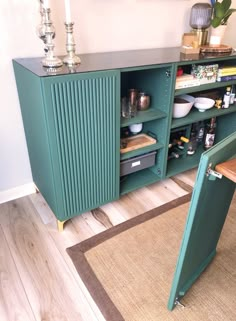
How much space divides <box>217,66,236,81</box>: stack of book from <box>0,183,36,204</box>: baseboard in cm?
148

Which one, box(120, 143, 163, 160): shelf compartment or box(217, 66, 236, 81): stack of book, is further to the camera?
box(217, 66, 236, 81): stack of book

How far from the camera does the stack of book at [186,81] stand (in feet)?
5.40

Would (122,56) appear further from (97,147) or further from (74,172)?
(74,172)

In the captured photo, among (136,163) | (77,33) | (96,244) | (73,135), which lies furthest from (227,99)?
(96,244)

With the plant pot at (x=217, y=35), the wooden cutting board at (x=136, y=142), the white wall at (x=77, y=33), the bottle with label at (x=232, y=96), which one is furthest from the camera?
the bottle with label at (x=232, y=96)

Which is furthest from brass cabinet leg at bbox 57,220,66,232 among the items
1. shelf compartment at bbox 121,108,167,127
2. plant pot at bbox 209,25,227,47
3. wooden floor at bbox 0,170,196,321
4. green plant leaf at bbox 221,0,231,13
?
green plant leaf at bbox 221,0,231,13

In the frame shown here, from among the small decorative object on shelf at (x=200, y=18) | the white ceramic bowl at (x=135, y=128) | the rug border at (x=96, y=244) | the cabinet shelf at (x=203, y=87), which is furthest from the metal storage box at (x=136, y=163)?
the small decorative object on shelf at (x=200, y=18)

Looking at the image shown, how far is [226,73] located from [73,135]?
47.2 inches

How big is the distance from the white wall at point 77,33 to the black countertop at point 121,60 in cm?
8

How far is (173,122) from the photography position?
1.74 metres

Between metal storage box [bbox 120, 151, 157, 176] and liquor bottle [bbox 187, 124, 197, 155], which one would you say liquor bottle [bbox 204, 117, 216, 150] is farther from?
metal storage box [bbox 120, 151, 157, 176]

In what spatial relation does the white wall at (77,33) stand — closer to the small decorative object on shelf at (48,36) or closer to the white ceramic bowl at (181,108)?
the small decorative object on shelf at (48,36)

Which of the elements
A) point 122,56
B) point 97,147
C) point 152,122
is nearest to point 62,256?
point 97,147

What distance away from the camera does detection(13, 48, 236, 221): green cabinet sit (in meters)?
1.20
